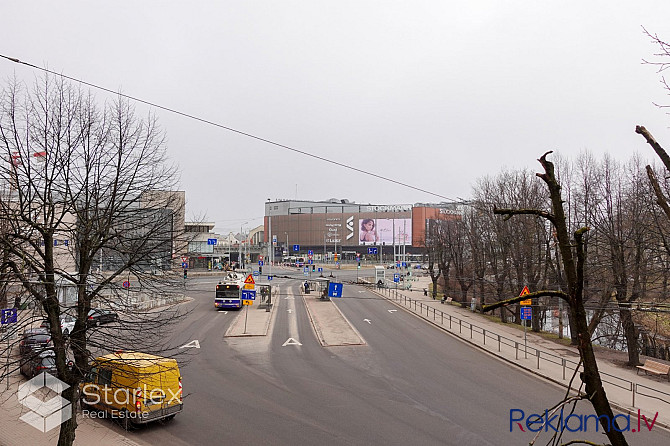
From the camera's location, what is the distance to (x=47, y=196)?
Answer: 968cm

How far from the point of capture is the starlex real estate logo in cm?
1191

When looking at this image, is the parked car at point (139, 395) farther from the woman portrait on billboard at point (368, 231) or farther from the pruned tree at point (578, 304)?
the woman portrait on billboard at point (368, 231)

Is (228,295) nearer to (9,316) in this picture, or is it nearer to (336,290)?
(336,290)

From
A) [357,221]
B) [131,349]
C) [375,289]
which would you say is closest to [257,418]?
[131,349]

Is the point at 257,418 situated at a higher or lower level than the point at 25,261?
lower

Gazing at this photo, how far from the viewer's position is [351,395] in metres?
16.7

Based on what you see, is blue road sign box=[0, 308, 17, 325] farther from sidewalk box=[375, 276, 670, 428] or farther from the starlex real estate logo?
sidewalk box=[375, 276, 670, 428]

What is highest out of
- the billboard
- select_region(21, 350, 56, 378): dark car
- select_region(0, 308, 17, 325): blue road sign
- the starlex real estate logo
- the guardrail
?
the billboard

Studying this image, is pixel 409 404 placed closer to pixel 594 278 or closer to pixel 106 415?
pixel 106 415

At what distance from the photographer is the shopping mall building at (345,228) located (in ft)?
410

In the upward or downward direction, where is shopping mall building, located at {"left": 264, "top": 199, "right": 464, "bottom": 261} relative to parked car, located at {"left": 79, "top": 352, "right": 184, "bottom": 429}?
upward

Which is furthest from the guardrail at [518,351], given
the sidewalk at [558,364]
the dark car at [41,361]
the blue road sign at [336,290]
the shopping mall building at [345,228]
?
the shopping mall building at [345,228]

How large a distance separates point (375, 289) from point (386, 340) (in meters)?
36.7

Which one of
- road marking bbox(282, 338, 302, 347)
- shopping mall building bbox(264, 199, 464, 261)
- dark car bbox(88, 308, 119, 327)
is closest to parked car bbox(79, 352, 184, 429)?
dark car bbox(88, 308, 119, 327)
